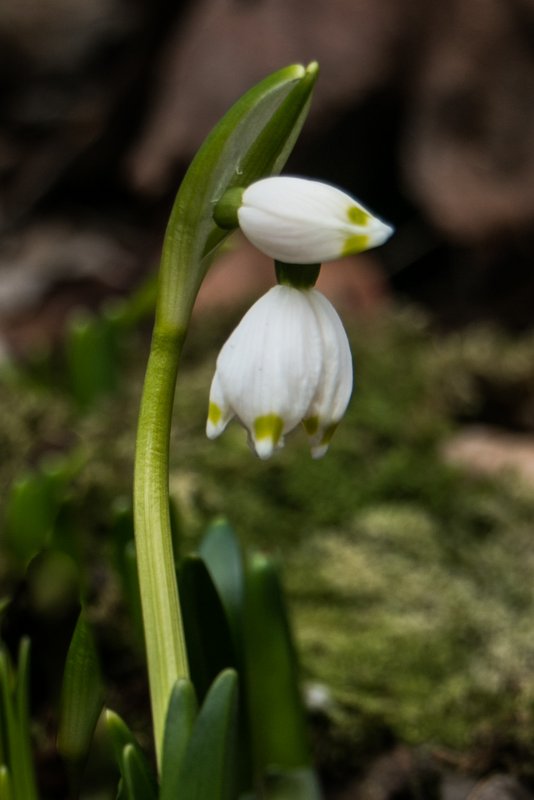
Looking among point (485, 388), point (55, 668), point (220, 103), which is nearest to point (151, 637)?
point (55, 668)

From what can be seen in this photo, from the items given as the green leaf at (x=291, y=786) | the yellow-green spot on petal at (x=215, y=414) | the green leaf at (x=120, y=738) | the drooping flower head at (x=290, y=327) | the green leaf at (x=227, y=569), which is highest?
the drooping flower head at (x=290, y=327)

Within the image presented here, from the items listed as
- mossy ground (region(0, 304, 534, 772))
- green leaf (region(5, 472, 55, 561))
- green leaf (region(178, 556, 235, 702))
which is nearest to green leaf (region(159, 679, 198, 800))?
green leaf (region(178, 556, 235, 702))

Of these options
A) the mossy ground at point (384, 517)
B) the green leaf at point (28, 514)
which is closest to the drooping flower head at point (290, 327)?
the mossy ground at point (384, 517)

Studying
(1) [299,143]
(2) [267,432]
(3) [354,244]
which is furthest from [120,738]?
(1) [299,143]

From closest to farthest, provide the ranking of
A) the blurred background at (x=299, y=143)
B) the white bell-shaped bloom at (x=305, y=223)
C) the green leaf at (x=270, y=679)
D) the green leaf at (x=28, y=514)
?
the white bell-shaped bloom at (x=305, y=223), the green leaf at (x=270, y=679), the green leaf at (x=28, y=514), the blurred background at (x=299, y=143)

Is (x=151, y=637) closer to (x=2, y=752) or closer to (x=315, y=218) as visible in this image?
(x=2, y=752)

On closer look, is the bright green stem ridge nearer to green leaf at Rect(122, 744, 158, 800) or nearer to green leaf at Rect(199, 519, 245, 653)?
green leaf at Rect(122, 744, 158, 800)

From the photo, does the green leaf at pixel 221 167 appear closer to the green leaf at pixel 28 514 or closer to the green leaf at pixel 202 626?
the green leaf at pixel 202 626
